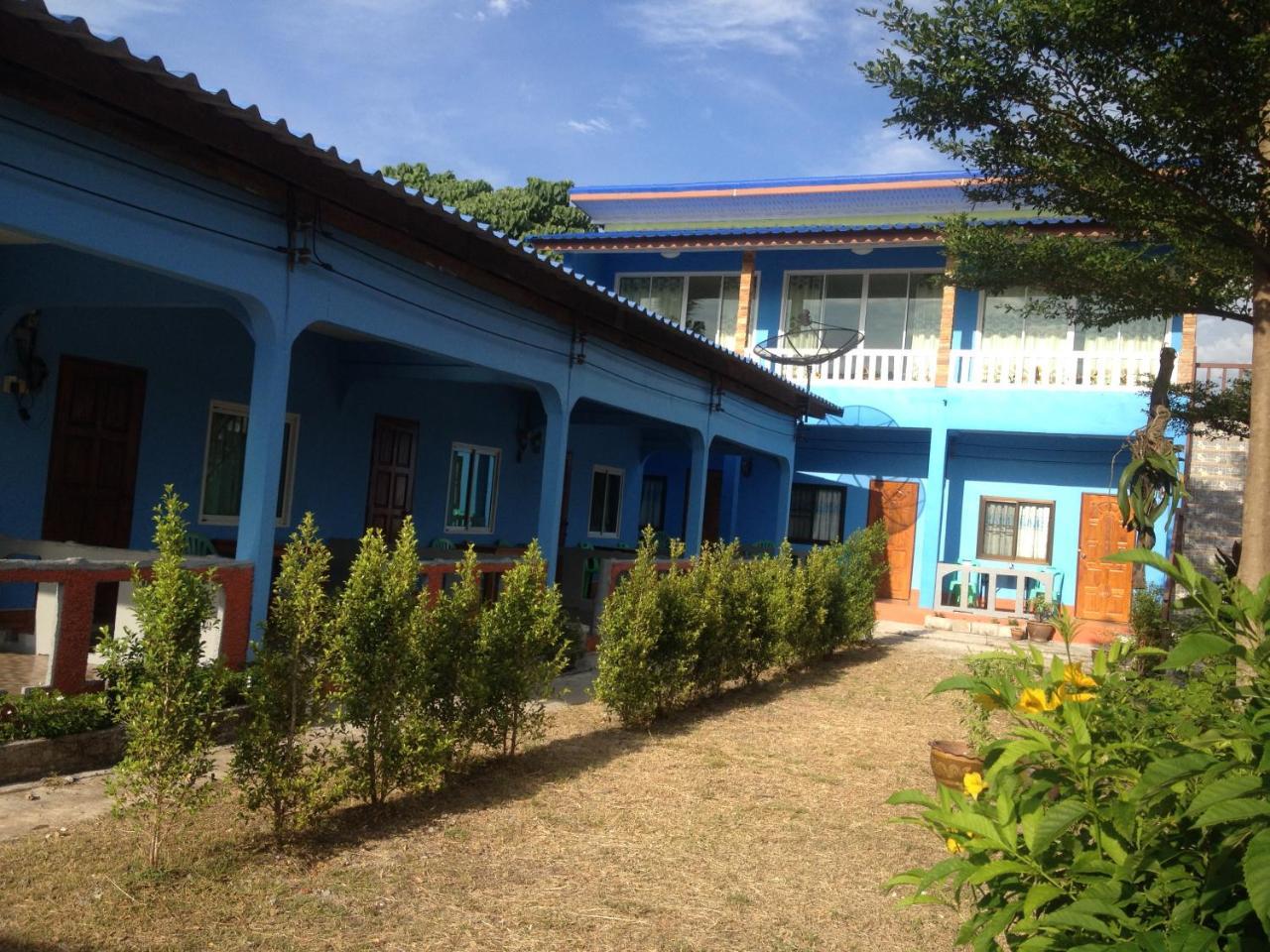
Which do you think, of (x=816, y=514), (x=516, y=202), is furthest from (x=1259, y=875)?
(x=516, y=202)

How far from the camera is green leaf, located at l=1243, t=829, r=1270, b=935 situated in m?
1.46

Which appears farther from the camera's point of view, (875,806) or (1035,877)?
(875,806)

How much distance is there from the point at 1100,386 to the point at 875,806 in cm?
1240

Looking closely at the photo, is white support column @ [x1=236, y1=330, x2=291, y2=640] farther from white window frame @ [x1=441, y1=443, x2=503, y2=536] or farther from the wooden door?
the wooden door

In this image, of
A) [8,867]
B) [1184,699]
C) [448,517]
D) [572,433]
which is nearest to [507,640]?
[8,867]

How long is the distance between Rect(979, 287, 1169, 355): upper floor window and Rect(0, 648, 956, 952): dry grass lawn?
40.8 feet

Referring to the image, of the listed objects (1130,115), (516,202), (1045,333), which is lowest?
(1130,115)

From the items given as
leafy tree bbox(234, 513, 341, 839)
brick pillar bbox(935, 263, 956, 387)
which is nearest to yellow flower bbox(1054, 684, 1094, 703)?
leafy tree bbox(234, 513, 341, 839)

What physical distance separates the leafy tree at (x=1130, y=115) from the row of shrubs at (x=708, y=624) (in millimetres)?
3632

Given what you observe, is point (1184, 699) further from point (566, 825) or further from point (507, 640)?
point (507, 640)

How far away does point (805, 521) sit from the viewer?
1989cm

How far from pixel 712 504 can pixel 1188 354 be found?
8171 millimetres

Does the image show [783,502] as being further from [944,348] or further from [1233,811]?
[1233,811]

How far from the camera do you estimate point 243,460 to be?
9.85 meters
